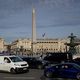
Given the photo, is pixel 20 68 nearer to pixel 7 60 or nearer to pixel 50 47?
pixel 7 60

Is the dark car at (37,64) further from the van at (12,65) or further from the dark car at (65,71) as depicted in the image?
the dark car at (65,71)

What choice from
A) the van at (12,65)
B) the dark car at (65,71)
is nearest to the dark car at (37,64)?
the van at (12,65)

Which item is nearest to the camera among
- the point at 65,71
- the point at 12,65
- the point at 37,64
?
the point at 65,71

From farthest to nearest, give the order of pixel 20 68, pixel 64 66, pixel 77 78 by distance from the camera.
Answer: pixel 20 68, pixel 64 66, pixel 77 78

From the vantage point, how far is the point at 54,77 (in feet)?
72.0

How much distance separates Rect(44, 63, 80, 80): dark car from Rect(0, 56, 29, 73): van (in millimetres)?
4485

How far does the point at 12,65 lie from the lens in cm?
2656

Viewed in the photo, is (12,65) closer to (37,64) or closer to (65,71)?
(65,71)

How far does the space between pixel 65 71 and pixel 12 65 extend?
7054 mm

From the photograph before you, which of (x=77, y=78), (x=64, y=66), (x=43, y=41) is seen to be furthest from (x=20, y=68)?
(x=43, y=41)

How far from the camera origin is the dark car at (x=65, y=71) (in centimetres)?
2003

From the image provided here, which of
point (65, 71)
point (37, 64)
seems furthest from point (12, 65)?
point (37, 64)

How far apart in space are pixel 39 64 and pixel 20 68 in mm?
7303

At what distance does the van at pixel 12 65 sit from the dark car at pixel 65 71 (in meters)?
4.48
